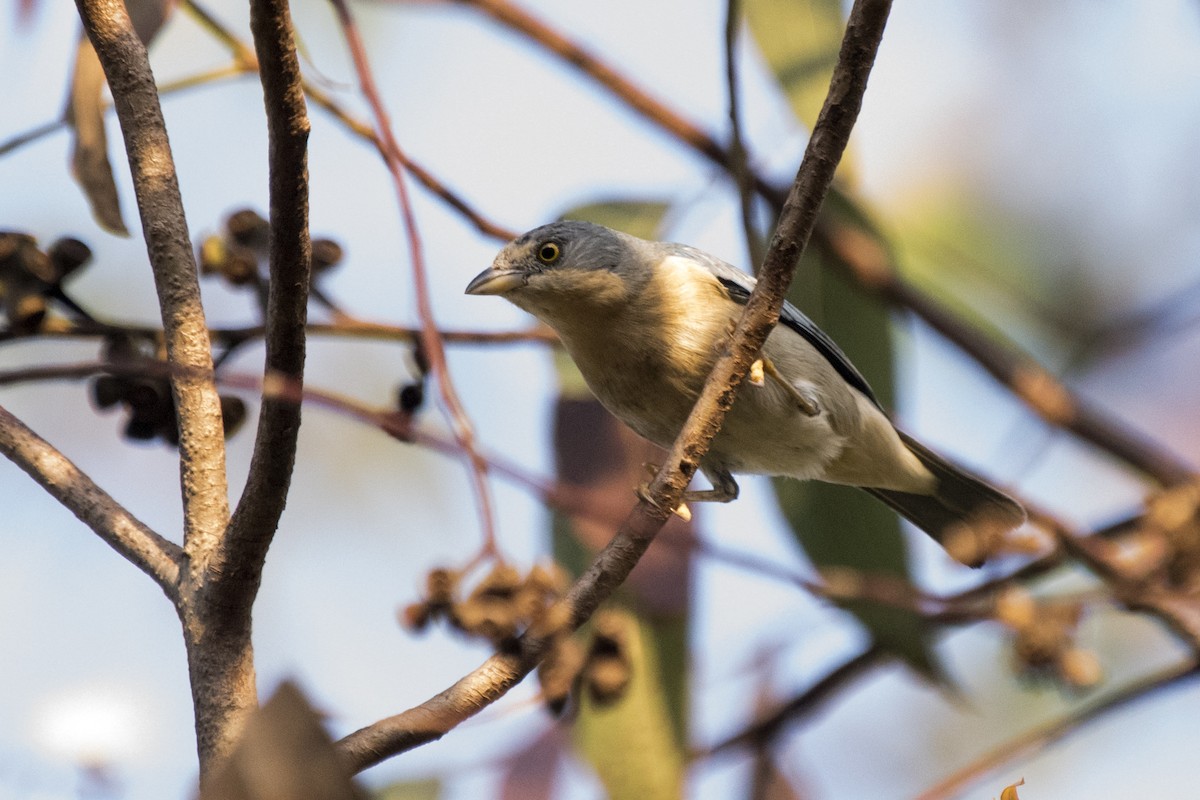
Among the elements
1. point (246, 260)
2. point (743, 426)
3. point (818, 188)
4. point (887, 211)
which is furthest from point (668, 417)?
point (887, 211)

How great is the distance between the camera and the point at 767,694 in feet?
13.3

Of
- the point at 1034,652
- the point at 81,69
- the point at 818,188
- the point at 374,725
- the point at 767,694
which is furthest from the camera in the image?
the point at 767,694

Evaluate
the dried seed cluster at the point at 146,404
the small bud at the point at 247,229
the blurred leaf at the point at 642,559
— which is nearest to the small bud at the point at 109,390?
the dried seed cluster at the point at 146,404

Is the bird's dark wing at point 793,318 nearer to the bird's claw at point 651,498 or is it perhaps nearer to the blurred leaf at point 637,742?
the bird's claw at point 651,498

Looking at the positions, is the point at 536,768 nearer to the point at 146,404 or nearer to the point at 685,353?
the point at 685,353

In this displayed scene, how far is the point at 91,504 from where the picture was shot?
1.98 meters

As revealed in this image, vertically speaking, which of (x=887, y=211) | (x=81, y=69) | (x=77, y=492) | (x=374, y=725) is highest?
(x=887, y=211)

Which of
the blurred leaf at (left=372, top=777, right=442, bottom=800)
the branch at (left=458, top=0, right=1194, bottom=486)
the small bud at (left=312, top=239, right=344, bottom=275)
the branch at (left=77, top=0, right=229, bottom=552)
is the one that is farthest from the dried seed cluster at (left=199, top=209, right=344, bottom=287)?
the blurred leaf at (left=372, top=777, right=442, bottom=800)

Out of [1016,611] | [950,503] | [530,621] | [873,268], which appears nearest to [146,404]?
[530,621]

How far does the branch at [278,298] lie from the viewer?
1.67m

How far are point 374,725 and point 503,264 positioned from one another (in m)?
2.36

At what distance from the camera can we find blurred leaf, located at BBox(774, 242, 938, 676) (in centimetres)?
412

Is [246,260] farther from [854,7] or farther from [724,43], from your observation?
[854,7]

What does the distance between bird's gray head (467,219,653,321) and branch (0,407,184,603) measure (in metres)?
1.97
